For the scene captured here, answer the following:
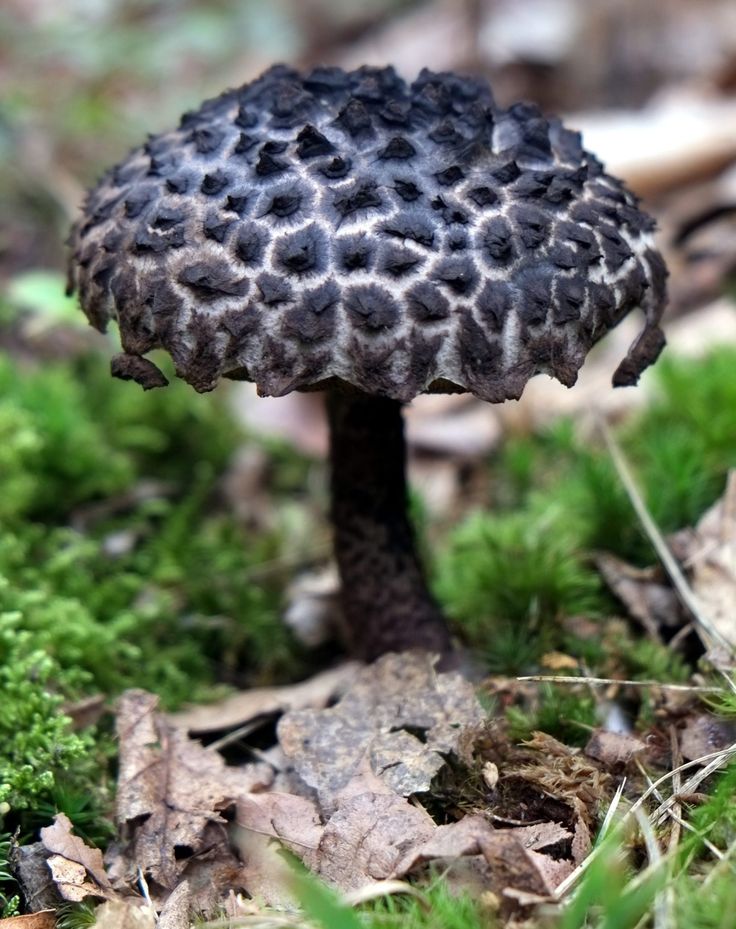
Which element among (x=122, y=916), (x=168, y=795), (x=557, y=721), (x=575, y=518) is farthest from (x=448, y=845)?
(x=575, y=518)

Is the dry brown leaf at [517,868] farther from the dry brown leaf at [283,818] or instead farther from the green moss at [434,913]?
the dry brown leaf at [283,818]

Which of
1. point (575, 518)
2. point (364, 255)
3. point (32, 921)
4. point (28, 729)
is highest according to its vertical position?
point (364, 255)

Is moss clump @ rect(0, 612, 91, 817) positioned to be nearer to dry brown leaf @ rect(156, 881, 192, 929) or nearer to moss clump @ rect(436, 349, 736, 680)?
dry brown leaf @ rect(156, 881, 192, 929)

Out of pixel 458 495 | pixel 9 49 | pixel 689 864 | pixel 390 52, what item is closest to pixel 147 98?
pixel 9 49

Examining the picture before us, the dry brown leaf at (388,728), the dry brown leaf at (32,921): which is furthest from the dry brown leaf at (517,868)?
the dry brown leaf at (32,921)

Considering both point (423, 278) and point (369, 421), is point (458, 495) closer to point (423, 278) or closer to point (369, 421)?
point (369, 421)

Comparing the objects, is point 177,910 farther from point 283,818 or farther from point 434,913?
point 434,913
